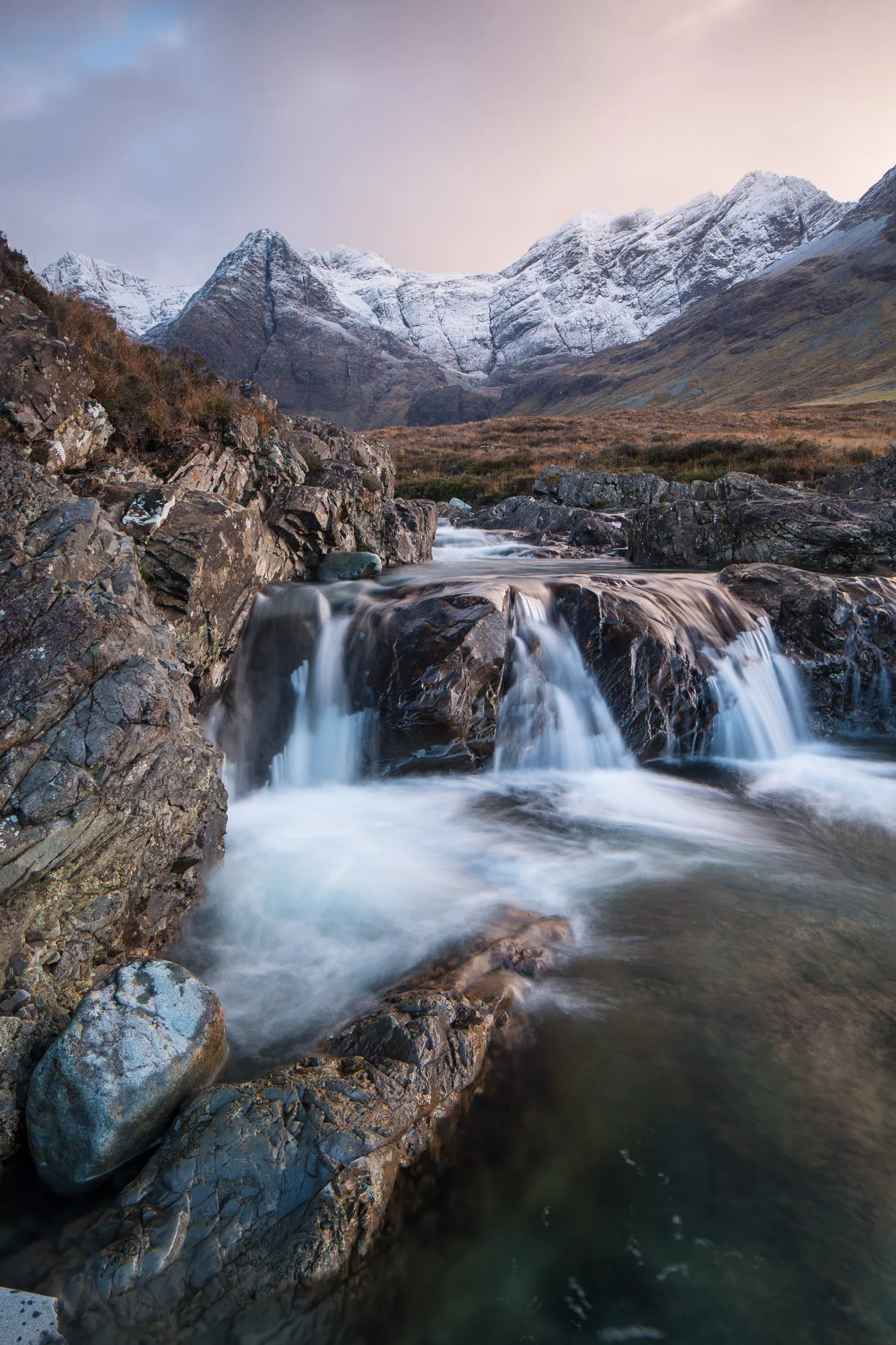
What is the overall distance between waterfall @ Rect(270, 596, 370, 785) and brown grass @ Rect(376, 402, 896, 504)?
22459mm

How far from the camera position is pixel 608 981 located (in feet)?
16.0

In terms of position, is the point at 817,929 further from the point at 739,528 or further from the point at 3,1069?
the point at 739,528

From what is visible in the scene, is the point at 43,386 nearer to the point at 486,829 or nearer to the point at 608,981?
the point at 486,829

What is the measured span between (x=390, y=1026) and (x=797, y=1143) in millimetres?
2387

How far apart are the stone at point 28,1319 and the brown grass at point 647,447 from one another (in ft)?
94.3

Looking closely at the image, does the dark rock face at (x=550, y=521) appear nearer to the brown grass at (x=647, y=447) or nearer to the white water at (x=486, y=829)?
the brown grass at (x=647, y=447)

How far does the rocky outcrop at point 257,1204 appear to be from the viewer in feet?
9.22

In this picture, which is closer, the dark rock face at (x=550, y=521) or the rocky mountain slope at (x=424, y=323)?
the dark rock face at (x=550, y=521)

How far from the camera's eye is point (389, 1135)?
3.39 metres

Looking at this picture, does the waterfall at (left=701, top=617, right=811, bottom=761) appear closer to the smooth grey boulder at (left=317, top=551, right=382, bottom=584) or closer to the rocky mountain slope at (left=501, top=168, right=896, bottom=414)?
the smooth grey boulder at (left=317, top=551, right=382, bottom=584)

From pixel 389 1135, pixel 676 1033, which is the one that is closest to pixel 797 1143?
pixel 676 1033

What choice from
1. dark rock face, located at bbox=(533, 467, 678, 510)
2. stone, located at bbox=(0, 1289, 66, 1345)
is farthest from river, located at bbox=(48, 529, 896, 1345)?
dark rock face, located at bbox=(533, 467, 678, 510)

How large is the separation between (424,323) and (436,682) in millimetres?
214182

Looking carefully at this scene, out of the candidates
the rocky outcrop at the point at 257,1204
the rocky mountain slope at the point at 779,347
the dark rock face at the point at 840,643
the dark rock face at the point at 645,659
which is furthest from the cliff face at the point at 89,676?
the rocky mountain slope at the point at 779,347
